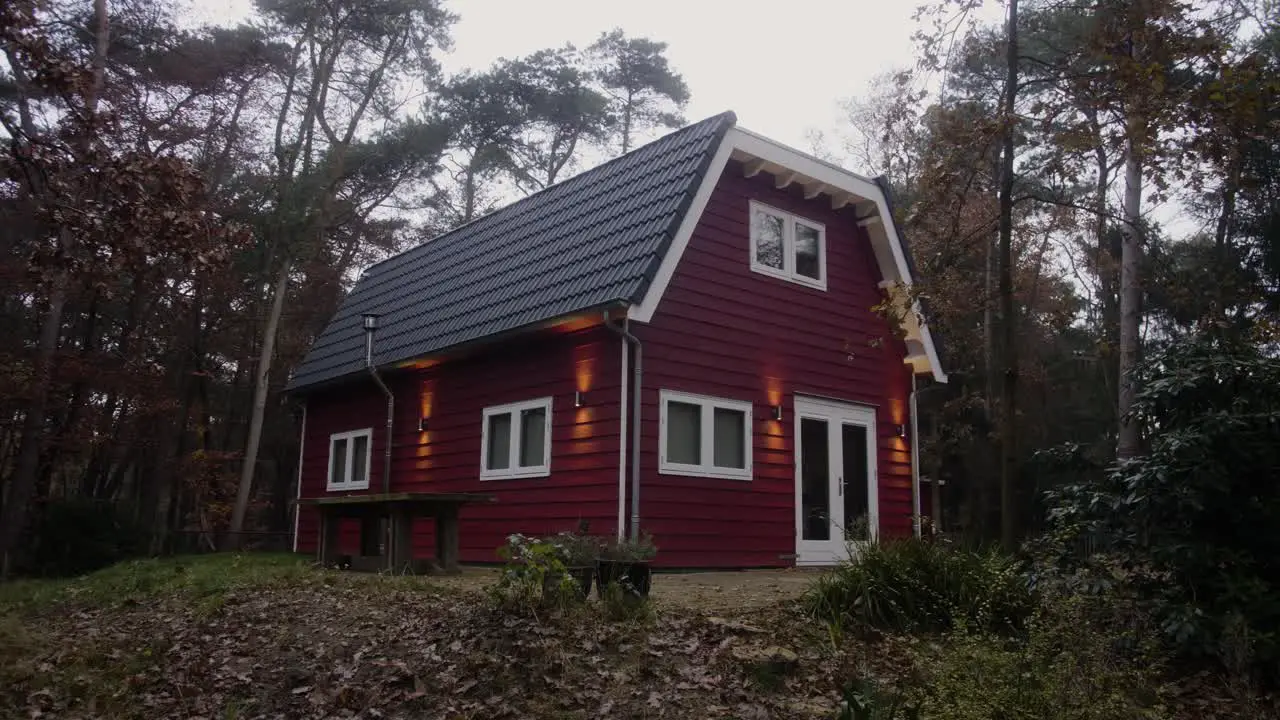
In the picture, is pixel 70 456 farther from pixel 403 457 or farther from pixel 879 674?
pixel 879 674

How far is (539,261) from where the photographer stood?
12820mm

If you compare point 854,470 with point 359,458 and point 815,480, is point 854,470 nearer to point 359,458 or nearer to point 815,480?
point 815,480

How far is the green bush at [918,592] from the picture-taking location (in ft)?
21.3

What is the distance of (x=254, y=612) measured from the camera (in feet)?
23.9

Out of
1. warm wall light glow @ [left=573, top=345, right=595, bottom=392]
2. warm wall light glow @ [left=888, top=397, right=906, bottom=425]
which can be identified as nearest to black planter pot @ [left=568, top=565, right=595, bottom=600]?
warm wall light glow @ [left=573, top=345, right=595, bottom=392]

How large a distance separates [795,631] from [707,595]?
1764 millimetres

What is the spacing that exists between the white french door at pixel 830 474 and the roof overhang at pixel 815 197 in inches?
53.4

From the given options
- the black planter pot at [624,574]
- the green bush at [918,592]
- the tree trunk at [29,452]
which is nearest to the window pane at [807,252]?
the green bush at [918,592]

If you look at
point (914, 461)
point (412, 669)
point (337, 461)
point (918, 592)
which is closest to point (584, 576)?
point (412, 669)

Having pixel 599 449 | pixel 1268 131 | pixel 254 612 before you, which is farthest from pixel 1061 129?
pixel 254 612

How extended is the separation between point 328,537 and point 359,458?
4.49 metres

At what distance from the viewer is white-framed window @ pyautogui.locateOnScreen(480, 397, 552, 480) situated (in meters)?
11.8

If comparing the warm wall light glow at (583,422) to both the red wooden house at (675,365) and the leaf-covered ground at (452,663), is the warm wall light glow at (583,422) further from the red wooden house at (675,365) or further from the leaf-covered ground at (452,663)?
the leaf-covered ground at (452,663)

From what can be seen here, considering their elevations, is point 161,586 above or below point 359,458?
below
